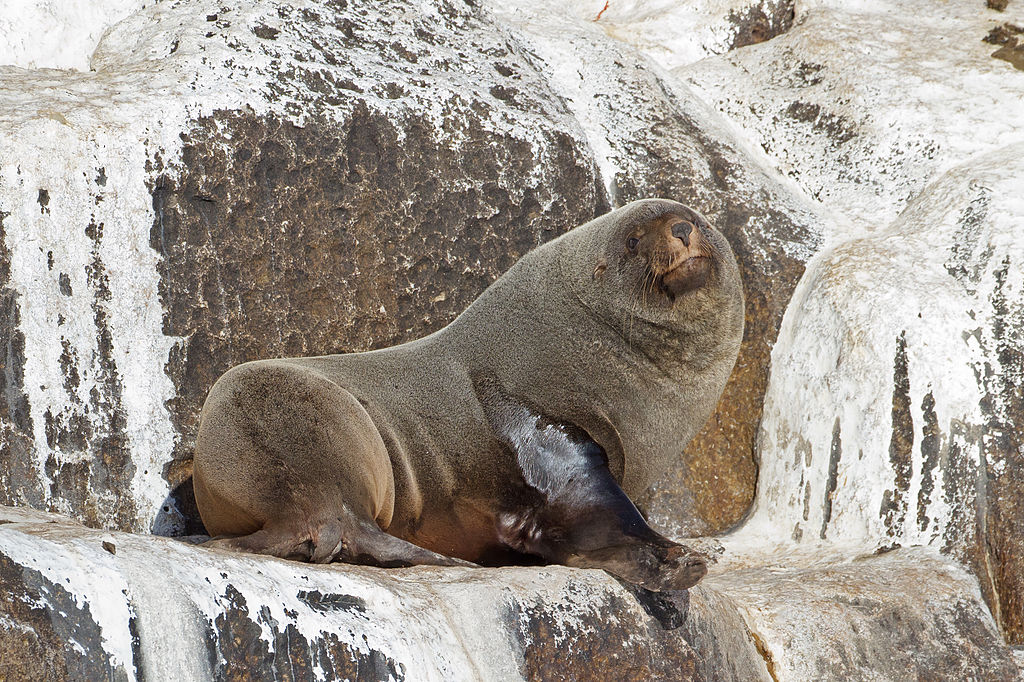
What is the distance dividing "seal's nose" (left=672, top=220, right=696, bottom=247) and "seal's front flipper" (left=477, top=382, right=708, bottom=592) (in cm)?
104

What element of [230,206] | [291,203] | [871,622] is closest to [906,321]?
[871,622]

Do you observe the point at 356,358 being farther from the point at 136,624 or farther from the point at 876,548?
the point at 876,548

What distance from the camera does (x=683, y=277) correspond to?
4688mm

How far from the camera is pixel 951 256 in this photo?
18.9 ft

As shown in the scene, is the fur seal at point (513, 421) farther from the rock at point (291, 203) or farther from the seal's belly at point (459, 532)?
the rock at point (291, 203)

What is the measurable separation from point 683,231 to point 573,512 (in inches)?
56.8

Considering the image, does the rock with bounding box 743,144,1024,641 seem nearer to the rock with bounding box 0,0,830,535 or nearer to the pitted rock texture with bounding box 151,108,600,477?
the rock with bounding box 0,0,830,535

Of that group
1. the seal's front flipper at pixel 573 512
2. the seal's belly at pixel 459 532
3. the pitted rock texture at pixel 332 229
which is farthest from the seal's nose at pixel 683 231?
the seal's belly at pixel 459 532

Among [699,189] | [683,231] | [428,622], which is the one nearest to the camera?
[428,622]

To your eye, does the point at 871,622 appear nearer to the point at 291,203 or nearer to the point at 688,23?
the point at 291,203

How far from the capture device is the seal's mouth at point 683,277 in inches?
184

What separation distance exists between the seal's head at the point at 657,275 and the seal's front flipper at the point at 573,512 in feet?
2.41

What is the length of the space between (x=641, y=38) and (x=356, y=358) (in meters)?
4.34

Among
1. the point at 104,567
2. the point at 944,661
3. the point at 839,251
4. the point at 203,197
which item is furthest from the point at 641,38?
the point at 104,567
